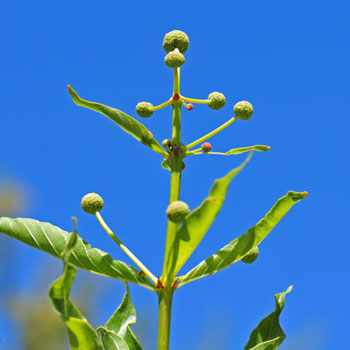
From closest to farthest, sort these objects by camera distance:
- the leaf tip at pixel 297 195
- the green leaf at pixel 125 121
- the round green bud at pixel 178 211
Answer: the round green bud at pixel 178 211
the leaf tip at pixel 297 195
the green leaf at pixel 125 121

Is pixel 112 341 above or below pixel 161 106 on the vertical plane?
below

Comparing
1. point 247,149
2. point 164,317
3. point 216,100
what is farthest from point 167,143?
point 164,317

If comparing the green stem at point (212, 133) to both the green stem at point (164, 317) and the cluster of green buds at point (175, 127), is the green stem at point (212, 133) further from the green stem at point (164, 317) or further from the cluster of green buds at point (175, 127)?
the green stem at point (164, 317)

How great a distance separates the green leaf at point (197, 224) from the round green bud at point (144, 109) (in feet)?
2.79

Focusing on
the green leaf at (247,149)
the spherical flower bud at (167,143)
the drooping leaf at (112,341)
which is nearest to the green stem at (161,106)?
the spherical flower bud at (167,143)

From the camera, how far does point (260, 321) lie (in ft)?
11.2

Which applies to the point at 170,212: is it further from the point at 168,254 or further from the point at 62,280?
the point at 62,280

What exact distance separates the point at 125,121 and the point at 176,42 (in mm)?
542

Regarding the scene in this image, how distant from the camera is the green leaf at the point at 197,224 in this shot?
2600 mm

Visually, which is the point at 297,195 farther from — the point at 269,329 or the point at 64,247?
the point at 64,247

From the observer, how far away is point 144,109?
3.37 meters

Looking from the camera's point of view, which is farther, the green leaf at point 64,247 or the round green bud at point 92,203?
the round green bud at point 92,203

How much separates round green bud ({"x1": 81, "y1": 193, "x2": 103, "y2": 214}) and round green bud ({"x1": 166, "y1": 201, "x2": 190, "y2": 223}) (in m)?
0.59

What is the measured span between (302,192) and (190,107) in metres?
0.79
